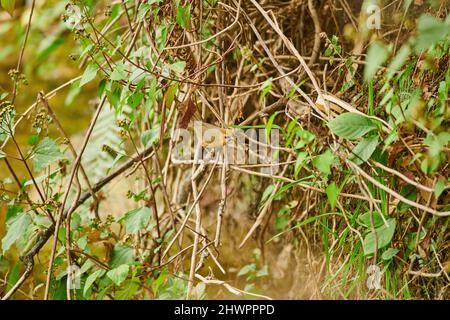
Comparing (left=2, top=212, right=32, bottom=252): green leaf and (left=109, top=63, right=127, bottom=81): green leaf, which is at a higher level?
(left=109, top=63, right=127, bottom=81): green leaf

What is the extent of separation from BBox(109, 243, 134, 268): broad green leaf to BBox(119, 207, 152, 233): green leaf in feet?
0.26

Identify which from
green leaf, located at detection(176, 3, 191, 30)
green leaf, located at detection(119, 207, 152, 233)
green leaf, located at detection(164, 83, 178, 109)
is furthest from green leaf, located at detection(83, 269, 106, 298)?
green leaf, located at detection(176, 3, 191, 30)

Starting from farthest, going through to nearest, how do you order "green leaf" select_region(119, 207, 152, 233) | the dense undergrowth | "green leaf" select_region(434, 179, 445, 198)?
"green leaf" select_region(119, 207, 152, 233) < the dense undergrowth < "green leaf" select_region(434, 179, 445, 198)

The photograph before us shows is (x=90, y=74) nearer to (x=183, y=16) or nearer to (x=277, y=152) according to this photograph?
(x=183, y=16)

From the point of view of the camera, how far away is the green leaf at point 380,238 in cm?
108

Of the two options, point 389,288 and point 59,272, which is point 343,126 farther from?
point 59,272

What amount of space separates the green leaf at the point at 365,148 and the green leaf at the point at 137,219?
1.60 feet

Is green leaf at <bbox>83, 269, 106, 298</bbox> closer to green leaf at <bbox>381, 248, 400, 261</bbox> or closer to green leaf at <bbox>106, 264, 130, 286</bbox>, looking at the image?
green leaf at <bbox>106, 264, 130, 286</bbox>

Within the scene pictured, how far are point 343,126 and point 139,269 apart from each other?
23.5 inches

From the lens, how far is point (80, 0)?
120 cm

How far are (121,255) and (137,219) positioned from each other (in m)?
0.11

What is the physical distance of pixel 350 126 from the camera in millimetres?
1024

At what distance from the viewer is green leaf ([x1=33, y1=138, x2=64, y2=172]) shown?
124cm

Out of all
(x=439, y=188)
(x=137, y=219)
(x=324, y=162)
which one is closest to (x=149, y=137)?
(x=137, y=219)
